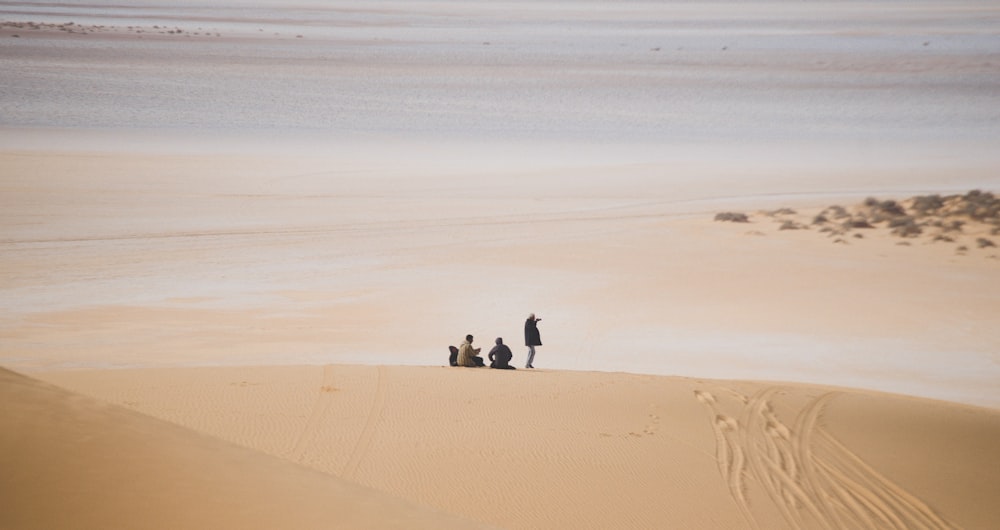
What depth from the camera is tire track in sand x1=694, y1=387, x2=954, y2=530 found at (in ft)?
30.7

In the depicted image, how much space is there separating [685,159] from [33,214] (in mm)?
24513

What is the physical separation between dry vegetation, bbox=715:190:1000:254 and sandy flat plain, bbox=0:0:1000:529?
0.20m

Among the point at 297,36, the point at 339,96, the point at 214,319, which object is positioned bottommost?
the point at 214,319

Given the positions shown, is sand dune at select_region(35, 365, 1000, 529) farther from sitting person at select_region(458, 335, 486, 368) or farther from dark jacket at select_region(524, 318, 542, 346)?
dark jacket at select_region(524, 318, 542, 346)

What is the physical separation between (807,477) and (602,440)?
6.39 ft

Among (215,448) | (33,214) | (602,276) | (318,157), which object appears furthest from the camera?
(318,157)

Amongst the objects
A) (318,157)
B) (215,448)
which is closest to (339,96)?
(318,157)

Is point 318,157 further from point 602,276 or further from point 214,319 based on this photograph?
point 214,319

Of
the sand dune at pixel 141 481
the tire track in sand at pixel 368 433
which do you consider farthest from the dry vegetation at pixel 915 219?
the sand dune at pixel 141 481

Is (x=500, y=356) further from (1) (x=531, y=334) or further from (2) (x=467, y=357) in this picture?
(1) (x=531, y=334)

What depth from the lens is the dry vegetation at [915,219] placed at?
92.8 ft

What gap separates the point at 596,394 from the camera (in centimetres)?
1303

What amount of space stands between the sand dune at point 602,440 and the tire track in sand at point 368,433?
1.0 inches

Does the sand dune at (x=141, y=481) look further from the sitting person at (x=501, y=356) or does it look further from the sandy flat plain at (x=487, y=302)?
the sitting person at (x=501, y=356)
